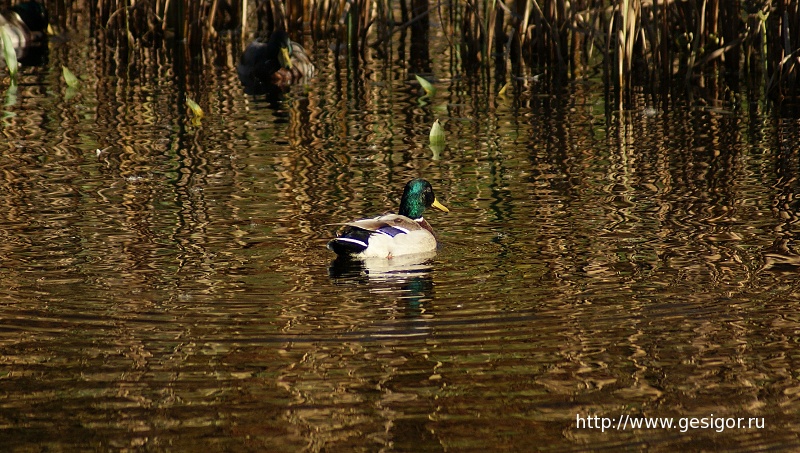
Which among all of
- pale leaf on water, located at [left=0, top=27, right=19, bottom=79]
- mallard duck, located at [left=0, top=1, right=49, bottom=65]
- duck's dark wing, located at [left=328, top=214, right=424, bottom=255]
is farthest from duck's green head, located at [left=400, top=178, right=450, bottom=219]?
mallard duck, located at [left=0, top=1, right=49, bottom=65]

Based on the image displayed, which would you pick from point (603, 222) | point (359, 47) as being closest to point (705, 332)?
point (603, 222)

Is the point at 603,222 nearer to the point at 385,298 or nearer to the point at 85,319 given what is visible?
the point at 385,298

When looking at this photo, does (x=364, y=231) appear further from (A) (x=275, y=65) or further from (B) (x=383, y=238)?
(A) (x=275, y=65)

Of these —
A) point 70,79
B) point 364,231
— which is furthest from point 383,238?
point 70,79

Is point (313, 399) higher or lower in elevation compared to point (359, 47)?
lower

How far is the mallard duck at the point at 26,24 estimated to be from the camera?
16500 millimetres

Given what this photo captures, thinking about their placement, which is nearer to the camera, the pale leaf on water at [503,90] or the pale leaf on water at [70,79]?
the pale leaf on water at [503,90]

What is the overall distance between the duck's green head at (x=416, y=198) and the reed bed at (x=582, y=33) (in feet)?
13.2

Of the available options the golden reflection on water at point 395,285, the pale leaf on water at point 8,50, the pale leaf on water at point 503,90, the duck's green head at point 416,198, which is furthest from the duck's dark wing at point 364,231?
the pale leaf on water at point 8,50

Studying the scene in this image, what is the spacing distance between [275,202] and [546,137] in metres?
3.18

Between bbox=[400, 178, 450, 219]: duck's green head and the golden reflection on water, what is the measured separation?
21 centimetres

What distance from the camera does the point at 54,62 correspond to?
1565 centimetres

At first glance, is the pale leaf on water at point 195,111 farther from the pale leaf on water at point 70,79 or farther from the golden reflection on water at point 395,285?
the pale leaf on water at point 70,79

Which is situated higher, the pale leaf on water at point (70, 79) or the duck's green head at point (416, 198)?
the pale leaf on water at point (70, 79)
